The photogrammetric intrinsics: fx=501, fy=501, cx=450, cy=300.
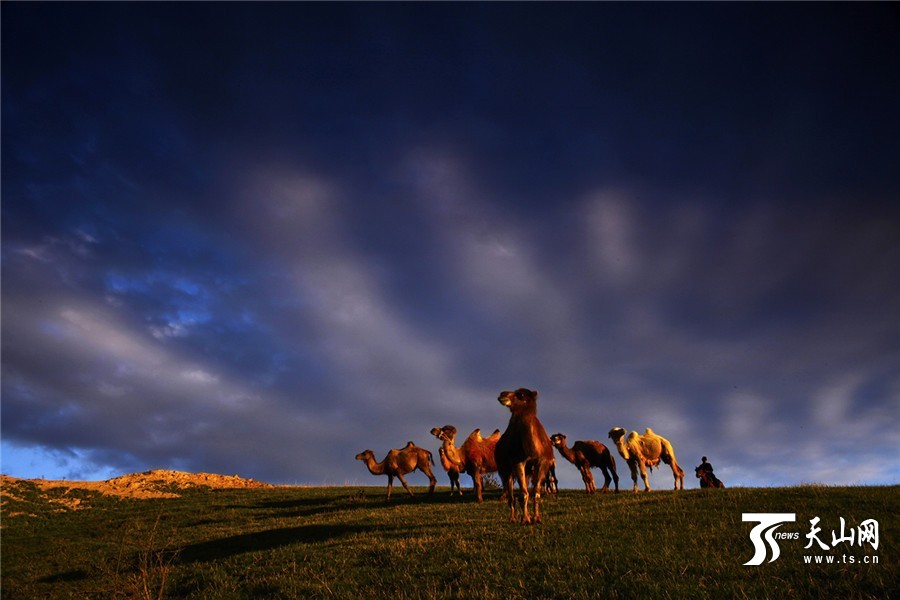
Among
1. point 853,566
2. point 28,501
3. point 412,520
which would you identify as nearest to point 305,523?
point 412,520

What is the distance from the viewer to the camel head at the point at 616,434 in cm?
2540

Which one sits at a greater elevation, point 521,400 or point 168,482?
point 521,400

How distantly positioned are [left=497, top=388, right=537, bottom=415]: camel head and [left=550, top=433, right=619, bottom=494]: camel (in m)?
12.2

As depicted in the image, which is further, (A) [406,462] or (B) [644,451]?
(A) [406,462]

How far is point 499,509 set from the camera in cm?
1773

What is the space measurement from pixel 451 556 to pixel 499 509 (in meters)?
7.97

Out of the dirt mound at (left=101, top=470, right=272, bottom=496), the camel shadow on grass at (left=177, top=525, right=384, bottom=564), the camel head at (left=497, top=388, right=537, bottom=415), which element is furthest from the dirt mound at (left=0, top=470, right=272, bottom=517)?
the camel head at (left=497, top=388, right=537, bottom=415)

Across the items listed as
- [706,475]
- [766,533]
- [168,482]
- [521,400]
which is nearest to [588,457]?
[706,475]

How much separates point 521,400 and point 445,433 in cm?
1071

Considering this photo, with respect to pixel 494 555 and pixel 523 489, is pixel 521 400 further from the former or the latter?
pixel 494 555

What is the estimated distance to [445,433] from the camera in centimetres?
2466

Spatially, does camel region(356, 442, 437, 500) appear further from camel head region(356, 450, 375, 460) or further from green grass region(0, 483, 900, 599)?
green grass region(0, 483, 900, 599)

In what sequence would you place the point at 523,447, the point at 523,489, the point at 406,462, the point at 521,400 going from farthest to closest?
the point at 406,462, the point at 521,400, the point at 523,447, the point at 523,489

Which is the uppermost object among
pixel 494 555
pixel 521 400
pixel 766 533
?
pixel 521 400
